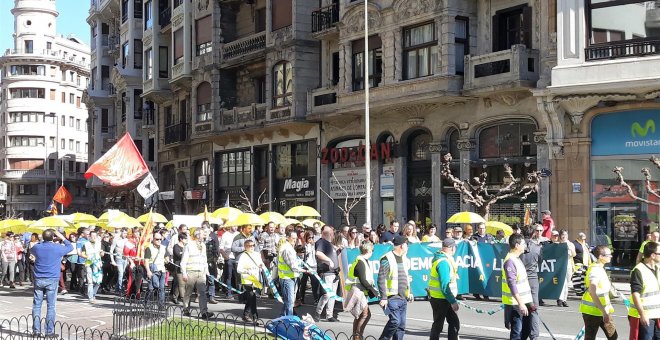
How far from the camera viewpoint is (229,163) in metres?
45.2

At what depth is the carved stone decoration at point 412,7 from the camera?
1201 inches

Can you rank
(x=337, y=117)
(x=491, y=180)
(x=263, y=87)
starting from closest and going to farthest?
(x=491, y=180), (x=337, y=117), (x=263, y=87)

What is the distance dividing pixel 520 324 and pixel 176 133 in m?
38.4

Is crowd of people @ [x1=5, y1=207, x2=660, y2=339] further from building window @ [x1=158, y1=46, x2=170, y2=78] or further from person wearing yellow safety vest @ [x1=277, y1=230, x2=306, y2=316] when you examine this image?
building window @ [x1=158, y1=46, x2=170, y2=78]

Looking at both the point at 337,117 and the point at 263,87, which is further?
the point at 263,87

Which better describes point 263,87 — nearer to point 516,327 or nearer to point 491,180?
point 491,180

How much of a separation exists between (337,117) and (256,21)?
9414mm

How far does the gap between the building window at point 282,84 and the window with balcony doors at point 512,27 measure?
422 inches

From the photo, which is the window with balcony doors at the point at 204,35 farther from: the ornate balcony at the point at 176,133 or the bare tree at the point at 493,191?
the bare tree at the point at 493,191

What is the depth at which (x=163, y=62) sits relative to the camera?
51.7 metres

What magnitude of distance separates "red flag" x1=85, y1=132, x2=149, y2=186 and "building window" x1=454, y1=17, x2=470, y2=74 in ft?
34.6

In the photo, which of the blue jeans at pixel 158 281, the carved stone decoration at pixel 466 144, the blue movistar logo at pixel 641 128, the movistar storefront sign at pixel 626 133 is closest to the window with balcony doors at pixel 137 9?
the carved stone decoration at pixel 466 144

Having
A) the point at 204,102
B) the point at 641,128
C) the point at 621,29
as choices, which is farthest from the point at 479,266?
the point at 204,102

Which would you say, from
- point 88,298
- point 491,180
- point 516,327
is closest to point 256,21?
point 491,180
